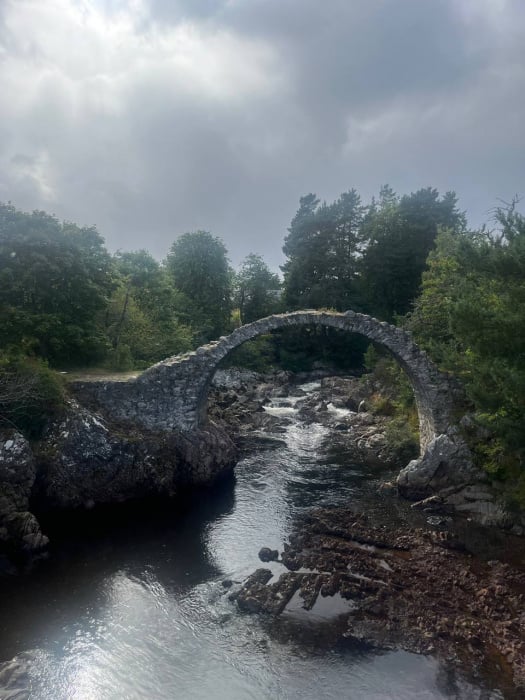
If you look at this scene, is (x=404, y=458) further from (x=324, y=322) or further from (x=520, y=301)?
(x=520, y=301)

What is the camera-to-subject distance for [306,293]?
49219 mm

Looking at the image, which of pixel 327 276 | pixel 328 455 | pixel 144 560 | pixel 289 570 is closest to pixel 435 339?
pixel 328 455

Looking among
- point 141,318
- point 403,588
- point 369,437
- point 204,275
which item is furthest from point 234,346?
point 204,275

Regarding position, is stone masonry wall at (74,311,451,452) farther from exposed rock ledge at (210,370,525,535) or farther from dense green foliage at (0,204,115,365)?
dense green foliage at (0,204,115,365)

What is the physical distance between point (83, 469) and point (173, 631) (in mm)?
7574

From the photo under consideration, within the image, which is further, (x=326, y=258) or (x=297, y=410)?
(x=326, y=258)

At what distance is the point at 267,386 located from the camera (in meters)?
38.7

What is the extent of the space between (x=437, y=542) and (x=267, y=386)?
25152mm

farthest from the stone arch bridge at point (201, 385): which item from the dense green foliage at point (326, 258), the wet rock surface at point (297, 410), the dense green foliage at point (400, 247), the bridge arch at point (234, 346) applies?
the dense green foliage at point (326, 258)

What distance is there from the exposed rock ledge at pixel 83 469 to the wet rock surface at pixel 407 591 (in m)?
5.76

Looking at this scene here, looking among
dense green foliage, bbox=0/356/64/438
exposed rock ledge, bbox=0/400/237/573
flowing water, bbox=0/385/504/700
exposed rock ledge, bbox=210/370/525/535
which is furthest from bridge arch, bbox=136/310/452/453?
flowing water, bbox=0/385/504/700

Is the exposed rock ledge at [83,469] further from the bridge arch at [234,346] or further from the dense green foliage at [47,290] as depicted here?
the dense green foliage at [47,290]

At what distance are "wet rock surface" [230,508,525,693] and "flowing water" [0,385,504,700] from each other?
0.44 m

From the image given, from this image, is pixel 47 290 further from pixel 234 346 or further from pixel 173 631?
pixel 173 631
